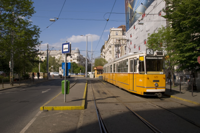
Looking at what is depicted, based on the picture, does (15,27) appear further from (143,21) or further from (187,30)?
(143,21)

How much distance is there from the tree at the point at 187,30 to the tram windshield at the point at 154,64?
2036 mm

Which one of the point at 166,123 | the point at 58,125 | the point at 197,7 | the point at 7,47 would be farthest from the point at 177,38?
the point at 7,47

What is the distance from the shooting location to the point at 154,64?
11211 mm

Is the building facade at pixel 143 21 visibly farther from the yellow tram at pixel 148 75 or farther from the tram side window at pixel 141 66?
the tram side window at pixel 141 66

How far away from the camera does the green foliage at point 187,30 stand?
A: 11242 millimetres

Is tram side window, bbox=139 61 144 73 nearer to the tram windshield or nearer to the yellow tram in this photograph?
the yellow tram

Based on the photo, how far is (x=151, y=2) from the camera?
3203cm

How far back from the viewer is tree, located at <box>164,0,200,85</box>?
11.2m

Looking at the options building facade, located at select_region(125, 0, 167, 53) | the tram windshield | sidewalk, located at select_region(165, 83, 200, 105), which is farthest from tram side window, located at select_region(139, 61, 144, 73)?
building facade, located at select_region(125, 0, 167, 53)

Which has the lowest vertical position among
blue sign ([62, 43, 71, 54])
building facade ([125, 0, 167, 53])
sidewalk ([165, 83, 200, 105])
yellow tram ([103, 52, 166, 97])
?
sidewalk ([165, 83, 200, 105])

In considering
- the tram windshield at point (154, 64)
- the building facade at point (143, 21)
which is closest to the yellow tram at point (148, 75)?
the tram windshield at point (154, 64)

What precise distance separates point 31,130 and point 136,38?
37624 millimetres

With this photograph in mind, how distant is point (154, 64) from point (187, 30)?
363 cm

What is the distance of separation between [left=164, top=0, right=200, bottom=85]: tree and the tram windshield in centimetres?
204
